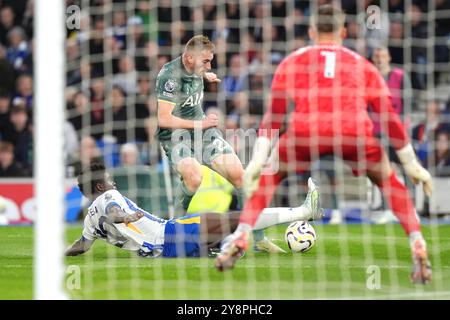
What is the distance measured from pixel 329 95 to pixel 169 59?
7.01 meters

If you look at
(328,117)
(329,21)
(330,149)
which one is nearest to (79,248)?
(330,149)

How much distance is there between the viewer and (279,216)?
9430mm

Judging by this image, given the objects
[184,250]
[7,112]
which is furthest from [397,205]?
[7,112]

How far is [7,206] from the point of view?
14.2 meters

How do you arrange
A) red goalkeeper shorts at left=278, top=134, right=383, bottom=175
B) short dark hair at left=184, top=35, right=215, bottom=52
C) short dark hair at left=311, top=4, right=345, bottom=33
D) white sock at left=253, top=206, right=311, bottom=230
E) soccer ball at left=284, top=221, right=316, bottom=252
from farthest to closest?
short dark hair at left=184, top=35, right=215, bottom=52, soccer ball at left=284, top=221, right=316, bottom=252, white sock at left=253, top=206, right=311, bottom=230, short dark hair at left=311, top=4, right=345, bottom=33, red goalkeeper shorts at left=278, top=134, right=383, bottom=175

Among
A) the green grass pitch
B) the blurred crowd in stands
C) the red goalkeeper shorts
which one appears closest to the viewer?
the green grass pitch

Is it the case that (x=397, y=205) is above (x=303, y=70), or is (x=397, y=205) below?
below

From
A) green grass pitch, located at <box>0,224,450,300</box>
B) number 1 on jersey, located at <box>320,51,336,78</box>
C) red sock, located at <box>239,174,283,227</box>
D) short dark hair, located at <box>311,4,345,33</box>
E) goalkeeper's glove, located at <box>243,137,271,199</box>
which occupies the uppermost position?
short dark hair, located at <box>311,4,345,33</box>

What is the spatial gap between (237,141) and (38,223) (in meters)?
6.60

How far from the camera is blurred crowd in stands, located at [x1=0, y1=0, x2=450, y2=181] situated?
13805 millimetres

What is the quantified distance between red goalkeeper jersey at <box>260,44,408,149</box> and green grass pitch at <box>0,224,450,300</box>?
1.05 meters

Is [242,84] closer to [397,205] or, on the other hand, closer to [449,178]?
[449,178]

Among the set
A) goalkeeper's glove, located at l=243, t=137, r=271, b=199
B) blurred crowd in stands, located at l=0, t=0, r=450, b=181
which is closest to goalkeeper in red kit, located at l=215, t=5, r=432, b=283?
goalkeeper's glove, located at l=243, t=137, r=271, b=199

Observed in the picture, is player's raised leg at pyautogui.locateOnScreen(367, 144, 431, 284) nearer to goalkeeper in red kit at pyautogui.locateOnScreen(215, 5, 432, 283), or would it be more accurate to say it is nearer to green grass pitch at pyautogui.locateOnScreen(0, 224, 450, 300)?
goalkeeper in red kit at pyautogui.locateOnScreen(215, 5, 432, 283)
